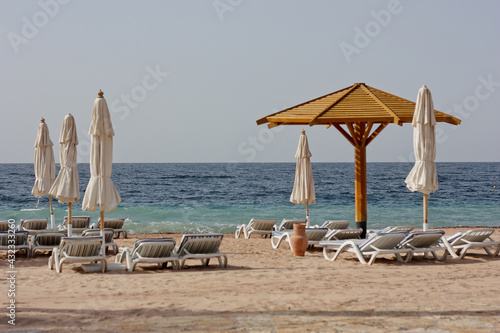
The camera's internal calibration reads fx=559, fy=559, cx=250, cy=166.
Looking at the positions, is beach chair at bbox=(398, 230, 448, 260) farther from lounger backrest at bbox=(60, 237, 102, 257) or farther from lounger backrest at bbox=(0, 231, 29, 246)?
lounger backrest at bbox=(0, 231, 29, 246)

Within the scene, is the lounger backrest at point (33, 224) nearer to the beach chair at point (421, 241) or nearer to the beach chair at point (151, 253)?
the beach chair at point (151, 253)

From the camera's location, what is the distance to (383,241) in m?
9.42

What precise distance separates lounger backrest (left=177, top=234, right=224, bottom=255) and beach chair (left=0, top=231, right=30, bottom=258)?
3631mm

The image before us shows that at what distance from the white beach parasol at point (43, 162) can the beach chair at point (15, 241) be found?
168 cm

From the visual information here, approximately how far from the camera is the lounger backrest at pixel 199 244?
9062mm

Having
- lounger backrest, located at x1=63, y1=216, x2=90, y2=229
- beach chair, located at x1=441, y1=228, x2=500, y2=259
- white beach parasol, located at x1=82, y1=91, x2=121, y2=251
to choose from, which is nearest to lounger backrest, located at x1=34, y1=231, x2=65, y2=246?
white beach parasol, located at x1=82, y1=91, x2=121, y2=251

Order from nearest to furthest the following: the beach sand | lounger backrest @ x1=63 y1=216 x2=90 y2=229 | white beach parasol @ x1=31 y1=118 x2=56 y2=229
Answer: the beach sand
white beach parasol @ x1=31 y1=118 x2=56 y2=229
lounger backrest @ x1=63 y1=216 x2=90 y2=229

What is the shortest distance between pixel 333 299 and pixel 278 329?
1.39 m

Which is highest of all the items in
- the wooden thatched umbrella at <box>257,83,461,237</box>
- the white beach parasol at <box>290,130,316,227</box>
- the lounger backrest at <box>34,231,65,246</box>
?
the wooden thatched umbrella at <box>257,83,461,237</box>

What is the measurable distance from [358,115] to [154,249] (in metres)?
4.62

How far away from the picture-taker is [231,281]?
25.1 feet

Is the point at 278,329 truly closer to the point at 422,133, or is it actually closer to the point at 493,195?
the point at 422,133

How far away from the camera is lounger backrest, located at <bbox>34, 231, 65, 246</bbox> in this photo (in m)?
10.8

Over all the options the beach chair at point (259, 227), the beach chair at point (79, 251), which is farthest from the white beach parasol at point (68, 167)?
the beach chair at point (259, 227)
